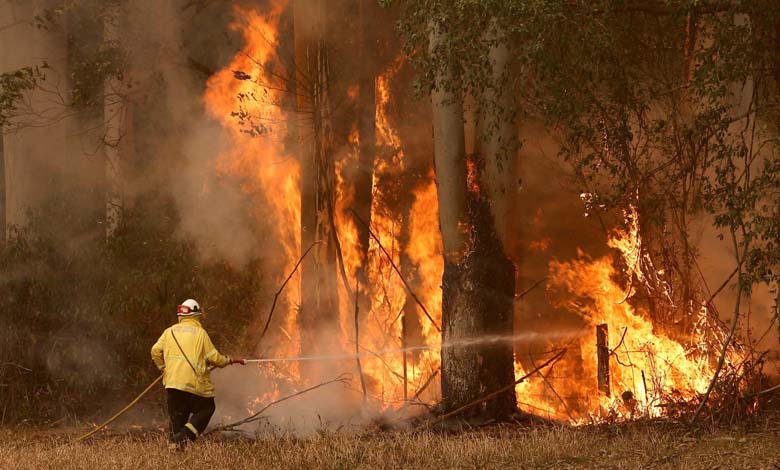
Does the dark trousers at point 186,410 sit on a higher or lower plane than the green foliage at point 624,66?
lower

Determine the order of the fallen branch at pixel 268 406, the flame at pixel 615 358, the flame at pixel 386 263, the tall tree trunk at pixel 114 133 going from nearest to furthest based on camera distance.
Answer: the fallen branch at pixel 268 406, the flame at pixel 615 358, the flame at pixel 386 263, the tall tree trunk at pixel 114 133

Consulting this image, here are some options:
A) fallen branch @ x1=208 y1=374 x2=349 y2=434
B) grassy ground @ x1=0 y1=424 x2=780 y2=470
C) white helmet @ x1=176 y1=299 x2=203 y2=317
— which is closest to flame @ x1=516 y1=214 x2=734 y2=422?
grassy ground @ x1=0 y1=424 x2=780 y2=470

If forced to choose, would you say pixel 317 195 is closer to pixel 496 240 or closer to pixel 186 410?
pixel 496 240

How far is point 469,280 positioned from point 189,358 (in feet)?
11.2

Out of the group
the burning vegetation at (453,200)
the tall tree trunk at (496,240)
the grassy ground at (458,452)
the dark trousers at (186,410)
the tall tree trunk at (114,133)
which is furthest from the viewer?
the tall tree trunk at (114,133)

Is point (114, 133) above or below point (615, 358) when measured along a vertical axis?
above

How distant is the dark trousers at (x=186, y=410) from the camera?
10.7 metres

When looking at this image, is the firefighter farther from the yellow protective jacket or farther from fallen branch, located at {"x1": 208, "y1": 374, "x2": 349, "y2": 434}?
fallen branch, located at {"x1": 208, "y1": 374, "x2": 349, "y2": 434}

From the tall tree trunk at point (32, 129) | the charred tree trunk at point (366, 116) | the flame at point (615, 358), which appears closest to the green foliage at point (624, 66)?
the flame at point (615, 358)

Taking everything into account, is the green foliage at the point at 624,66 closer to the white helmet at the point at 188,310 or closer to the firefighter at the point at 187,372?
the white helmet at the point at 188,310

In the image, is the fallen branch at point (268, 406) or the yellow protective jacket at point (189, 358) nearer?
the yellow protective jacket at point (189, 358)

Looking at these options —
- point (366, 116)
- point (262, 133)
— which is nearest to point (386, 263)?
point (366, 116)

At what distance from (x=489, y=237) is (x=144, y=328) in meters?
→ 6.95

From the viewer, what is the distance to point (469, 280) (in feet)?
40.1
